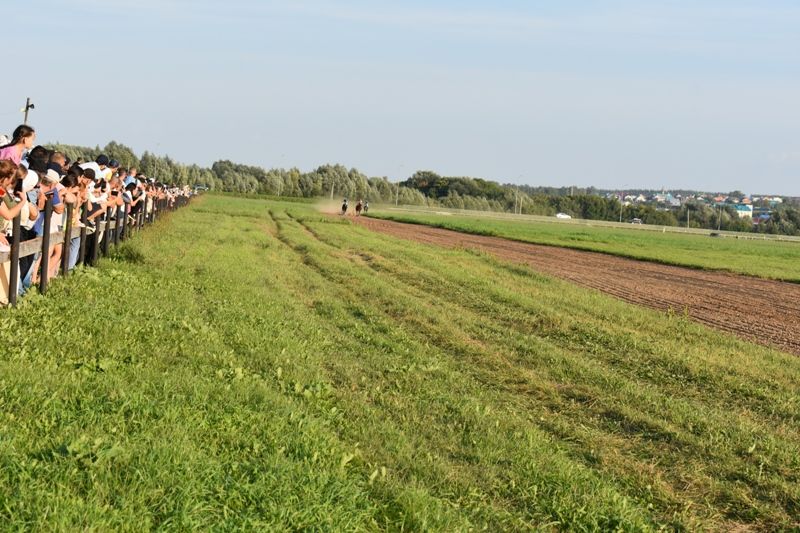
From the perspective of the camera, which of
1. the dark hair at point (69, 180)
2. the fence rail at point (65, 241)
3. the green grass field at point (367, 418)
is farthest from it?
the dark hair at point (69, 180)

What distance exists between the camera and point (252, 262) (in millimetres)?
19969

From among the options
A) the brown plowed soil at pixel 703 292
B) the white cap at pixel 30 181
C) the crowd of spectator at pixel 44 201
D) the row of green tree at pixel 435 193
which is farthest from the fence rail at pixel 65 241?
the row of green tree at pixel 435 193

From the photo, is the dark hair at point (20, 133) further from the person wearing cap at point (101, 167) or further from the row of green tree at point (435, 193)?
the row of green tree at point (435, 193)

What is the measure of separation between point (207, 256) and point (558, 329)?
8.43 meters

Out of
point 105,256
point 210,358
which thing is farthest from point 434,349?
point 105,256

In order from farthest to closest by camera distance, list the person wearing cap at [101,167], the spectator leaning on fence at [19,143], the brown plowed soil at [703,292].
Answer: the brown plowed soil at [703,292], the person wearing cap at [101,167], the spectator leaning on fence at [19,143]

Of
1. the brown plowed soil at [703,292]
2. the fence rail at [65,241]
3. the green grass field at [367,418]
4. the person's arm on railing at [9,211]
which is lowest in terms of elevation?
the green grass field at [367,418]

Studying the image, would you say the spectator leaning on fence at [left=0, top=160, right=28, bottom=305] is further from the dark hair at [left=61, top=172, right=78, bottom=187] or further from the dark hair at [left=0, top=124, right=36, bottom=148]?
the dark hair at [left=61, top=172, right=78, bottom=187]

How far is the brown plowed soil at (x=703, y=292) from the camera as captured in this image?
698 inches

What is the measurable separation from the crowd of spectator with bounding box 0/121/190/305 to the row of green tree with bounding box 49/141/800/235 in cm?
12299

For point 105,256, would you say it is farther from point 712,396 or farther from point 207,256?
point 712,396

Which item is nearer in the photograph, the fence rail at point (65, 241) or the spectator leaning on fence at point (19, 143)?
the fence rail at point (65, 241)

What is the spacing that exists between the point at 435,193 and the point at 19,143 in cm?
18048

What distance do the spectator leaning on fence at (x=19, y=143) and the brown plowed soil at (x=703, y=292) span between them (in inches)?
453
